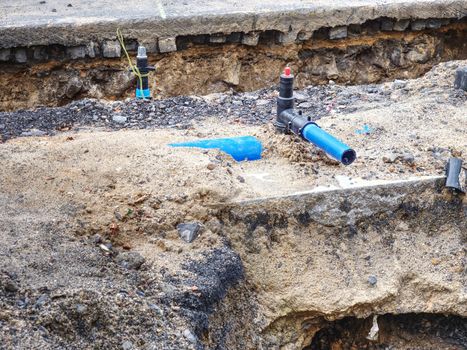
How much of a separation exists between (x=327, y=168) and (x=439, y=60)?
4.71 m

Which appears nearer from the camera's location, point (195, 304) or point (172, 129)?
point (195, 304)

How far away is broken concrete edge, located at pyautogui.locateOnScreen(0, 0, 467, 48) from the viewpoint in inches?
283

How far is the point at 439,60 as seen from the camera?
8.54 meters

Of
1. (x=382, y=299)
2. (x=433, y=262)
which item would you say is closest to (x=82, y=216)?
(x=382, y=299)

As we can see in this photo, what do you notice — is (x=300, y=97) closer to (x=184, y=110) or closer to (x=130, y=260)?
(x=184, y=110)

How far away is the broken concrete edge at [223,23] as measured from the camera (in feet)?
23.6

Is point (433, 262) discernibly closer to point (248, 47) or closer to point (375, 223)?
point (375, 223)

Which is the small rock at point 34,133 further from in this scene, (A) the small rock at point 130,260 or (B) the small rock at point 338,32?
(B) the small rock at point 338,32

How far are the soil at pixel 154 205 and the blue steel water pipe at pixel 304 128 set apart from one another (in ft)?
0.32

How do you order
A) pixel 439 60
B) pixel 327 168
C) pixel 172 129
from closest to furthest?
pixel 327 168 < pixel 172 129 < pixel 439 60

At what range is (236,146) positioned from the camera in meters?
4.59

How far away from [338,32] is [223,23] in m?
1.31

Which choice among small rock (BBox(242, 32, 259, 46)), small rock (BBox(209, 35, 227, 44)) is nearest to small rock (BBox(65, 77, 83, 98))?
small rock (BBox(209, 35, 227, 44))

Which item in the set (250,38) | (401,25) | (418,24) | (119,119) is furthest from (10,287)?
(418,24)
